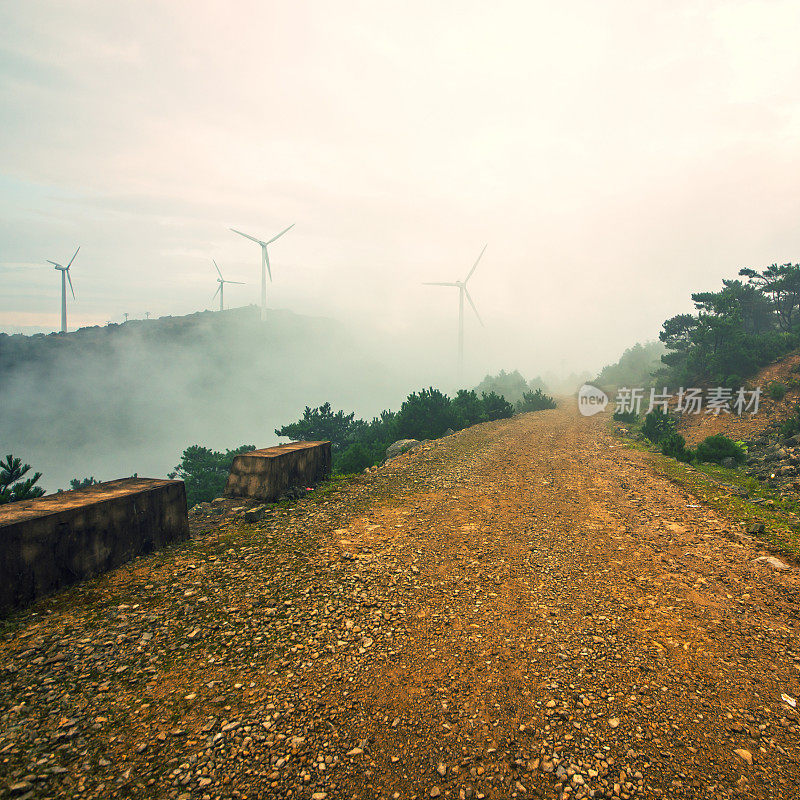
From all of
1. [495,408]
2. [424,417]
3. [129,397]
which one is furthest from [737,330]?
[129,397]

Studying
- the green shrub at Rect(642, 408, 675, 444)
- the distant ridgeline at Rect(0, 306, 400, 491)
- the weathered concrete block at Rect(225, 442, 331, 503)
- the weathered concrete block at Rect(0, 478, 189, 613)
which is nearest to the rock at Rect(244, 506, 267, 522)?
the weathered concrete block at Rect(225, 442, 331, 503)

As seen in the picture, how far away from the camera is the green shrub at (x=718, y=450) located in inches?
622

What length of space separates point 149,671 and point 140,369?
18267cm

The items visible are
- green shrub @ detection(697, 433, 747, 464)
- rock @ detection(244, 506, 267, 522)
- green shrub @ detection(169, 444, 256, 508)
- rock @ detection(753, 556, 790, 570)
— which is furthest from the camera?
green shrub @ detection(169, 444, 256, 508)

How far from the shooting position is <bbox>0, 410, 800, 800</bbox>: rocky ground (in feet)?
11.6

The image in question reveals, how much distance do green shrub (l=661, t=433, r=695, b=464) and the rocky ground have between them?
8.95 meters

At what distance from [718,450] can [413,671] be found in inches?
660

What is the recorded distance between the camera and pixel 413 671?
15.6 feet

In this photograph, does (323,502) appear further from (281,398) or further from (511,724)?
(281,398)

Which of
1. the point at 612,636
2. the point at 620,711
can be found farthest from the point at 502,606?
the point at 620,711

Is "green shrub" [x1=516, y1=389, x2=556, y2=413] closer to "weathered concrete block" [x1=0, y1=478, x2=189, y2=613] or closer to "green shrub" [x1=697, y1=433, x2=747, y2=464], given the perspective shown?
"green shrub" [x1=697, y1=433, x2=747, y2=464]

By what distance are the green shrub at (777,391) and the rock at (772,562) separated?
20150 millimetres

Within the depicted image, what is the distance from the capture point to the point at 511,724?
158 inches

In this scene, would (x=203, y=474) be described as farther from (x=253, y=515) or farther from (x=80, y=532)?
(x=80, y=532)
